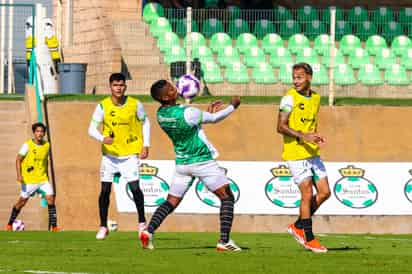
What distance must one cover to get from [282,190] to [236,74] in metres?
3.45

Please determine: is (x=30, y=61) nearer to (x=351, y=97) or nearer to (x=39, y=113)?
(x=39, y=113)

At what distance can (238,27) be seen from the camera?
1041 inches

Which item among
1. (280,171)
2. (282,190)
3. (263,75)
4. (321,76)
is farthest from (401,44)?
(282,190)

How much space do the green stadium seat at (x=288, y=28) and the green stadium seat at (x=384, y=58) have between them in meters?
1.82

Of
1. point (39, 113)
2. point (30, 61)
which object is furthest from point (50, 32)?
point (39, 113)

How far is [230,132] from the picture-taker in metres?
24.1

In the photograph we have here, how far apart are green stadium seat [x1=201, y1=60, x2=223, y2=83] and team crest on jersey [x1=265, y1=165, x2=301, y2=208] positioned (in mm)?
3050

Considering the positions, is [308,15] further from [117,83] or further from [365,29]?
[117,83]

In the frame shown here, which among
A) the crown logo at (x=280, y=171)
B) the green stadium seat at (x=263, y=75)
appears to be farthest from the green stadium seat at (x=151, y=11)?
the crown logo at (x=280, y=171)

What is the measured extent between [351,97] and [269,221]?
3574mm

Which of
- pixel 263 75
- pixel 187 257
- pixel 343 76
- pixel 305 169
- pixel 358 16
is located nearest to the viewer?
pixel 187 257

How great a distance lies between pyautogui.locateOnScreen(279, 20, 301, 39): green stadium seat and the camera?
2673 cm

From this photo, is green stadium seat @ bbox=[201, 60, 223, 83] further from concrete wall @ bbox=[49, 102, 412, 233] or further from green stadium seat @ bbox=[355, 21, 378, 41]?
green stadium seat @ bbox=[355, 21, 378, 41]

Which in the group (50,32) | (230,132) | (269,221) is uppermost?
(50,32)
